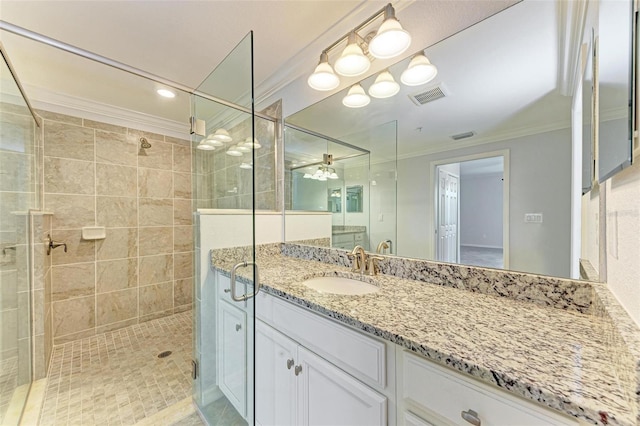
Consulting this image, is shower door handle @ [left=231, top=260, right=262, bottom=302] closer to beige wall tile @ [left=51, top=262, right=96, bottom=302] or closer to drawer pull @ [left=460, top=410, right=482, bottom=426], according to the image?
drawer pull @ [left=460, top=410, right=482, bottom=426]

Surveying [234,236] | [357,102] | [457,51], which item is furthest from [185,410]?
[457,51]

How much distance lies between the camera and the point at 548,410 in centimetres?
48

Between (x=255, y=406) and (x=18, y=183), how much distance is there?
7.28 feet

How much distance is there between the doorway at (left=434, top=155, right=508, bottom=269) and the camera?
3.40 ft

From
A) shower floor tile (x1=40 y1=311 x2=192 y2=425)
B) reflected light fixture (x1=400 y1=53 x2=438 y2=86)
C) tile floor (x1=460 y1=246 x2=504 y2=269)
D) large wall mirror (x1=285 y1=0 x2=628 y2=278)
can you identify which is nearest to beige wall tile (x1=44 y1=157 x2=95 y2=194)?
Answer: shower floor tile (x1=40 y1=311 x2=192 y2=425)

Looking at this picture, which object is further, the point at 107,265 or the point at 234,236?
the point at 107,265

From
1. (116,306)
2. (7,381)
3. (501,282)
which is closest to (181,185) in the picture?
(116,306)

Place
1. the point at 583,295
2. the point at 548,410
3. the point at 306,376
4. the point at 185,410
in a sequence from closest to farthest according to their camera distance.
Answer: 1. the point at 548,410
2. the point at 583,295
3. the point at 306,376
4. the point at 185,410

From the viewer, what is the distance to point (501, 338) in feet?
2.14

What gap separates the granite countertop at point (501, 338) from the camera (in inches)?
17.9

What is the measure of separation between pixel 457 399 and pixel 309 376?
0.55 metres

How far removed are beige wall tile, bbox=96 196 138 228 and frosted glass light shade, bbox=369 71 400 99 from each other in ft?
9.09

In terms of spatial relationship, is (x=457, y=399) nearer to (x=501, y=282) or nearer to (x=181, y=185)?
(x=501, y=282)

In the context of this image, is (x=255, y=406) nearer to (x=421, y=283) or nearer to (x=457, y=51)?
(x=421, y=283)
